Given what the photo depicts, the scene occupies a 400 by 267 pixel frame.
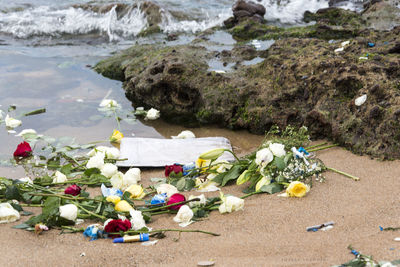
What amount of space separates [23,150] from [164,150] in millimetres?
1384

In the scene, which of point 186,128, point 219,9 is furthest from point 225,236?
point 219,9

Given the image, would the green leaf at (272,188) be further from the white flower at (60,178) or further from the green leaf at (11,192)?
the green leaf at (11,192)

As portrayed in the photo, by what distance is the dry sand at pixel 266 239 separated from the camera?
2.21 m

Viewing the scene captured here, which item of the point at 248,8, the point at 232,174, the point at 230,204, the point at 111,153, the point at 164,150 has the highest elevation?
the point at 248,8

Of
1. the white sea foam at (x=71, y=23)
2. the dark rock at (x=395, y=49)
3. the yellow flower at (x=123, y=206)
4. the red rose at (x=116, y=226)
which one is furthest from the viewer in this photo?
the white sea foam at (x=71, y=23)

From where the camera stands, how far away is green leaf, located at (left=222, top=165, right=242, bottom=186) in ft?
11.4

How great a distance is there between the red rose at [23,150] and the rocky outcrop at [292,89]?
5.84 feet

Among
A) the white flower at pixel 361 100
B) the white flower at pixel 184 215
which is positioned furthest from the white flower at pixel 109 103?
the white flower at pixel 184 215

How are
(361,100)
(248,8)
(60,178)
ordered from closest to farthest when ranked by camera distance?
(60,178) < (361,100) < (248,8)

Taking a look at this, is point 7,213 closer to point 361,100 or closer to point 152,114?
point 152,114

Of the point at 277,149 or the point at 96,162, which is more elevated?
the point at 277,149

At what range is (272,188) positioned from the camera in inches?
126

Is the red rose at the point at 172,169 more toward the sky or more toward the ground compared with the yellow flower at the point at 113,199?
more toward the ground

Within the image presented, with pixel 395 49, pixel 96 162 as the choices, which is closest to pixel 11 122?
pixel 96 162
